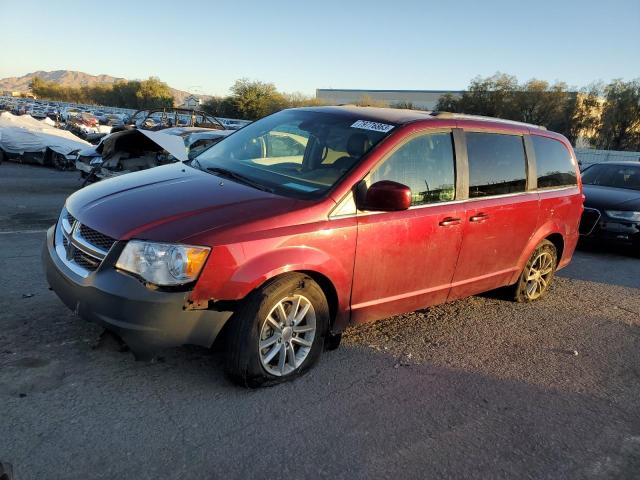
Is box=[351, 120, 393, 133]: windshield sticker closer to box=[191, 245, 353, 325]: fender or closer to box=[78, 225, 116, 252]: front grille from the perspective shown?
box=[191, 245, 353, 325]: fender

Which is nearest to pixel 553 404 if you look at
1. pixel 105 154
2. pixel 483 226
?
pixel 483 226

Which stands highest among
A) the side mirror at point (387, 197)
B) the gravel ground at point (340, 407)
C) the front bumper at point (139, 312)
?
the side mirror at point (387, 197)

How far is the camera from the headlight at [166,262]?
9.55ft

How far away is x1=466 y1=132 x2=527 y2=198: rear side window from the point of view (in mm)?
4398

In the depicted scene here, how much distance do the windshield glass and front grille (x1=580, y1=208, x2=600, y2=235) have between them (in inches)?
57.1

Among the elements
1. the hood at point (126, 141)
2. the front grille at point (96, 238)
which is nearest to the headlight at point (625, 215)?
the hood at point (126, 141)

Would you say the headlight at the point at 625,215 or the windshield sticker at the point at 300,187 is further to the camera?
the headlight at the point at 625,215

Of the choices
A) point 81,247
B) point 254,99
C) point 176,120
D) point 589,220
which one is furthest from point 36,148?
point 254,99

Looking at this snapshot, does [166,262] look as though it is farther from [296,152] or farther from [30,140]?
[30,140]

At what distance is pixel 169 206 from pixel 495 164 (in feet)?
9.58

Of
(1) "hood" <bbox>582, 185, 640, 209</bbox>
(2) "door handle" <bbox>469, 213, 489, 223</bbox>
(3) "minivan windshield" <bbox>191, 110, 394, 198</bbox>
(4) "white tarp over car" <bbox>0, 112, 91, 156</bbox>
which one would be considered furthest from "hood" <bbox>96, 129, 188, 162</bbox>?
(1) "hood" <bbox>582, 185, 640, 209</bbox>

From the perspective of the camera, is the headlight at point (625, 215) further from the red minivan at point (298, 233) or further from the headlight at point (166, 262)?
the headlight at point (166, 262)

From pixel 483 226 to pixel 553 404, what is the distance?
60.2 inches

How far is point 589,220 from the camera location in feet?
28.3
